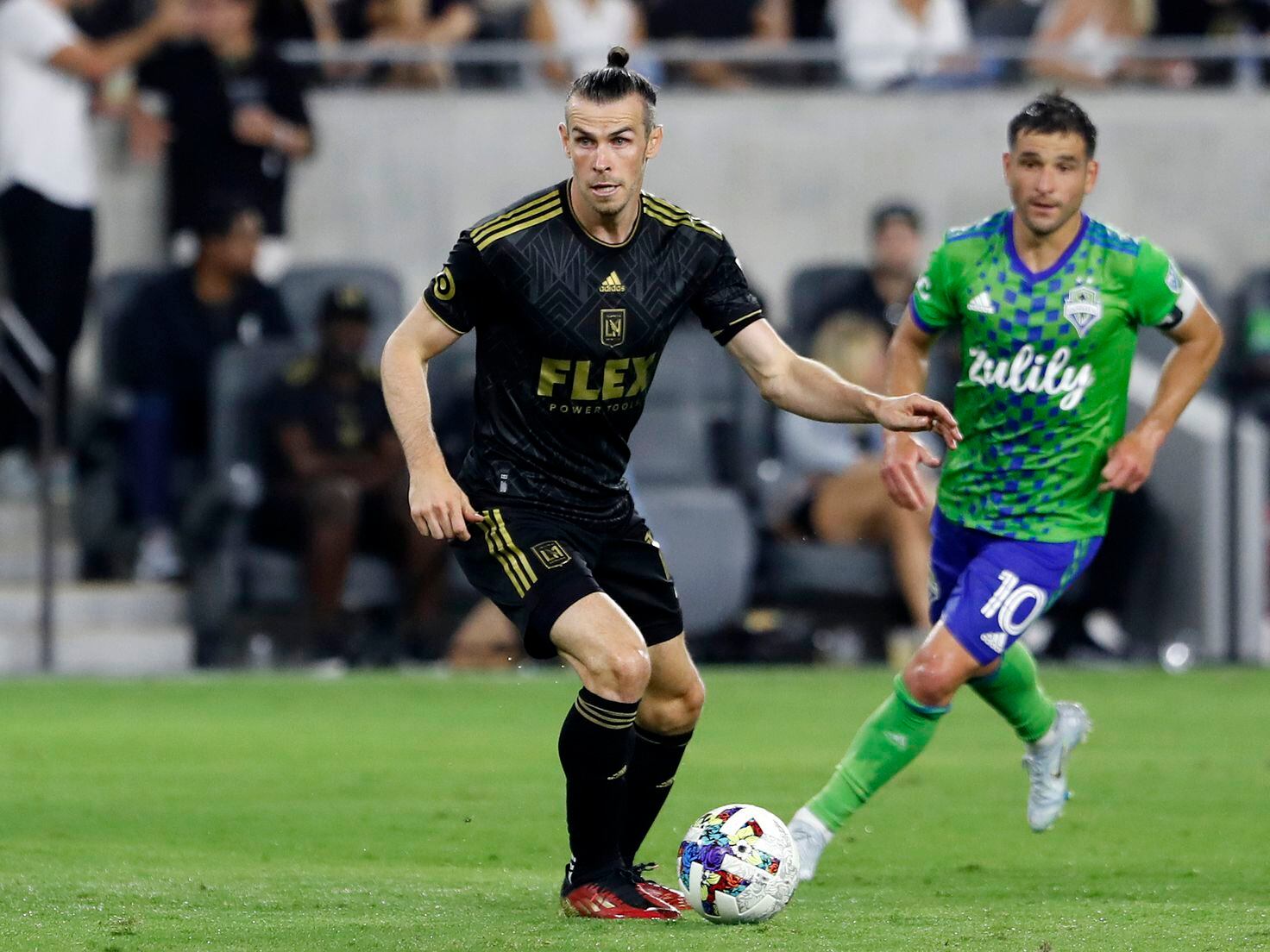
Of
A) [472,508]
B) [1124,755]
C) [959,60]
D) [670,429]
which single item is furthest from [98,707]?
[959,60]

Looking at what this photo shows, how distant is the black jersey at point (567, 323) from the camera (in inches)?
266

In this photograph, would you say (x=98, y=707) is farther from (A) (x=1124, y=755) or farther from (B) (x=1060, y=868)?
(B) (x=1060, y=868)

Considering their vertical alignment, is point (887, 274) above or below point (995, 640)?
above

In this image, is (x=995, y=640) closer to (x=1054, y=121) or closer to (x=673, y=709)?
(x=673, y=709)

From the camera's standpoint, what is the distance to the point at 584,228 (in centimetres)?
683

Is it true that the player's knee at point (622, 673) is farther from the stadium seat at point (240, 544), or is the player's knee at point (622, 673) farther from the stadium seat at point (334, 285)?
the stadium seat at point (334, 285)

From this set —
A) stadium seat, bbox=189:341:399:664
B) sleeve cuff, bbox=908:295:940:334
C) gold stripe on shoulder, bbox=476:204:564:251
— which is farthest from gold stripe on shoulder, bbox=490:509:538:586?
stadium seat, bbox=189:341:399:664

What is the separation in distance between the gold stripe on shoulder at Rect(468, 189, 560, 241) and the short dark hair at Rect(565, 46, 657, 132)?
12.5 inches

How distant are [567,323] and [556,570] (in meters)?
0.70

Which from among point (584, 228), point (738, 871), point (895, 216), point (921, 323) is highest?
point (584, 228)

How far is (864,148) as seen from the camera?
17.5 meters

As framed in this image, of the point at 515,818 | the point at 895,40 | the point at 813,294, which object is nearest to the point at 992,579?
the point at 515,818

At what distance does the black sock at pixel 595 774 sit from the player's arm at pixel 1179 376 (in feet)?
6.92

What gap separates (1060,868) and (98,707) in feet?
22.0
